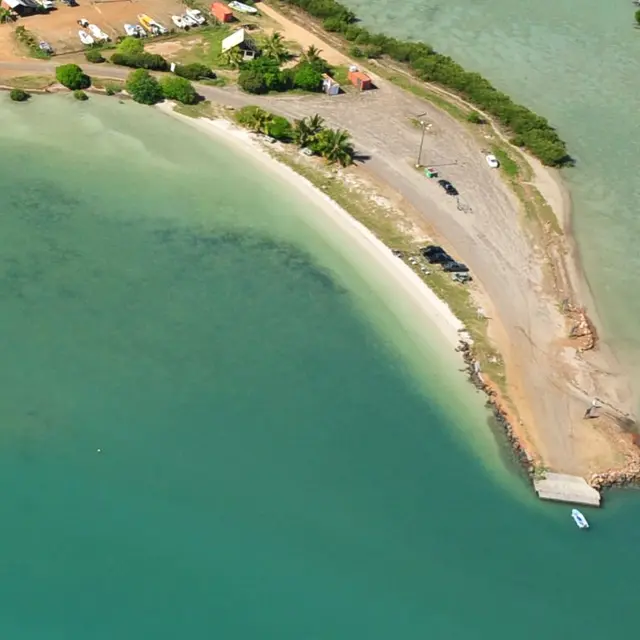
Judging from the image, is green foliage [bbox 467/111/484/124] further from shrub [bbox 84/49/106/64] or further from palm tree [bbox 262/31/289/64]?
shrub [bbox 84/49/106/64]

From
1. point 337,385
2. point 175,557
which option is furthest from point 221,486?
point 337,385

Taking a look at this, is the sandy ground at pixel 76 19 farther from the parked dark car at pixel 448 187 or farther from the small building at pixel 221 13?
the parked dark car at pixel 448 187

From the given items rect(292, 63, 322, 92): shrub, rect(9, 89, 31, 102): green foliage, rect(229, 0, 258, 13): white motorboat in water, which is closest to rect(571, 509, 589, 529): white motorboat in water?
rect(292, 63, 322, 92): shrub

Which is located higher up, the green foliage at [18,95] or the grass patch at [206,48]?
the grass patch at [206,48]

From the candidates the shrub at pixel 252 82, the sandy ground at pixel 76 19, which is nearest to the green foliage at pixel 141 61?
the sandy ground at pixel 76 19

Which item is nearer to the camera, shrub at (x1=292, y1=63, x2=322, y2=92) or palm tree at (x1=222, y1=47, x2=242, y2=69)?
shrub at (x1=292, y1=63, x2=322, y2=92)

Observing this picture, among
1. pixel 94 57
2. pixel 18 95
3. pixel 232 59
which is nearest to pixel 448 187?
pixel 232 59
